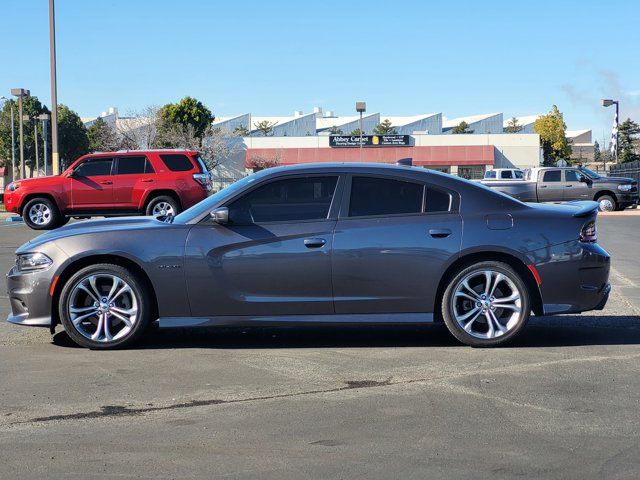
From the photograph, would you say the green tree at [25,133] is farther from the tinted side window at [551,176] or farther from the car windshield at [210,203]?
the car windshield at [210,203]

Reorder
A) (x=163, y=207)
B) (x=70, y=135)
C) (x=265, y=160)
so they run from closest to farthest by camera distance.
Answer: (x=163, y=207), (x=265, y=160), (x=70, y=135)

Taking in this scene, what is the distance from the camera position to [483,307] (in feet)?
23.7

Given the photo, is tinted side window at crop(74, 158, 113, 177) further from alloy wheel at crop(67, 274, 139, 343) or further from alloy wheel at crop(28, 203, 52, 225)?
alloy wheel at crop(67, 274, 139, 343)

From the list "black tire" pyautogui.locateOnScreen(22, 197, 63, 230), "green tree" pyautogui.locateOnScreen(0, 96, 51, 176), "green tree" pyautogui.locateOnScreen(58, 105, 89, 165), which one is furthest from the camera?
"green tree" pyautogui.locateOnScreen(58, 105, 89, 165)

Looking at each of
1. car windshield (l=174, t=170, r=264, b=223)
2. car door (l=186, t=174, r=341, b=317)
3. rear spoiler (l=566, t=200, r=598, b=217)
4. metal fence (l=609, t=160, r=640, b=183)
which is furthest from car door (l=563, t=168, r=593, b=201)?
car door (l=186, t=174, r=341, b=317)

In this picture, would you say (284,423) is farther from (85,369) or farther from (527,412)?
(85,369)

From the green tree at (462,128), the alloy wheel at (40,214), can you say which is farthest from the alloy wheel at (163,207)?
the green tree at (462,128)

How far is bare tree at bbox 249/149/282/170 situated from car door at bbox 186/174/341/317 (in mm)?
66906

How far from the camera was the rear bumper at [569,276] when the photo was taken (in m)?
7.20

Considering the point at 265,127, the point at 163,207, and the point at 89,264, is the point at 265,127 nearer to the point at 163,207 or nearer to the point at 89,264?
the point at 163,207

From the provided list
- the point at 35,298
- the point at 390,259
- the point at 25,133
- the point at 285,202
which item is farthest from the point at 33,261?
the point at 25,133

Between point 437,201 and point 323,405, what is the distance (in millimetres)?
2496

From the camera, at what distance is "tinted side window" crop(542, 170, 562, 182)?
32125 mm

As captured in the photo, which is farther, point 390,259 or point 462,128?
point 462,128
